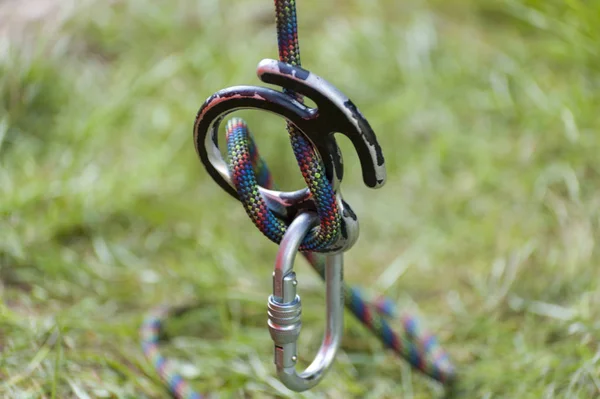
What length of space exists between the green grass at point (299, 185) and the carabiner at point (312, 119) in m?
0.41

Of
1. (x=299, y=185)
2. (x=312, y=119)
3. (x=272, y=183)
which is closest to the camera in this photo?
(x=312, y=119)

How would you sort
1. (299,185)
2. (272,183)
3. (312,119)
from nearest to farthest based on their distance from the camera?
(312,119) → (272,183) → (299,185)

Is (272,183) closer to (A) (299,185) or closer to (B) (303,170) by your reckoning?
(B) (303,170)

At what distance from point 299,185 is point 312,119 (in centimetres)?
106

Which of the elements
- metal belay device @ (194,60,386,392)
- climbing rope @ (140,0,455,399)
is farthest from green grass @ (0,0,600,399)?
metal belay device @ (194,60,386,392)

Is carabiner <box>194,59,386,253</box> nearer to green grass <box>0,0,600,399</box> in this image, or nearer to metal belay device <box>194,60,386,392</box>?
metal belay device <box>194,60,386,392</box>

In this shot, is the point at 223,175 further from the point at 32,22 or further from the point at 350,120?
→ the point at 32,22

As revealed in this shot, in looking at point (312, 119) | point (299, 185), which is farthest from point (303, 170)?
point (299, 185)

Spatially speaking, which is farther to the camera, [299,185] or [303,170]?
[299,185]

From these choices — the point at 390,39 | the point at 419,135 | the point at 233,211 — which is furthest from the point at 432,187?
the point at 390,39

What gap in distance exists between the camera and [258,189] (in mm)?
805

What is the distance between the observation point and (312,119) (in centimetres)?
72

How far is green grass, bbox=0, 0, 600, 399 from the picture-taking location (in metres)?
1.16

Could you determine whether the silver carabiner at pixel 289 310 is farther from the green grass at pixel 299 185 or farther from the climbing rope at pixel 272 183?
the green grass at pixel 299 185
